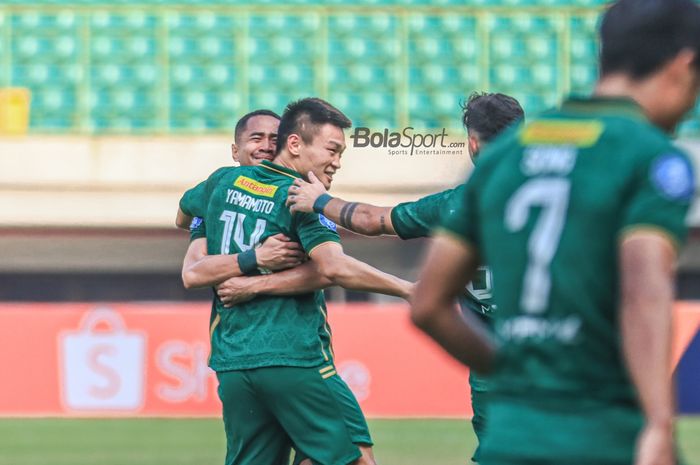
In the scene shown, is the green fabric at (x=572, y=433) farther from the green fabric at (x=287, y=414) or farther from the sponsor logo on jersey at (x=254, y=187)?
the sponsor logo on jersey at (x=254, y=187)

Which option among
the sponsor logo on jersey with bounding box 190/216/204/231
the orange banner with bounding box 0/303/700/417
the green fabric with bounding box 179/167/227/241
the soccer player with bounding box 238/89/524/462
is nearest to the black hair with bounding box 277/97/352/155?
the soccer player with bounding box 238/89/524/462

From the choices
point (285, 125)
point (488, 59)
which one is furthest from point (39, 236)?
point (285, 125)

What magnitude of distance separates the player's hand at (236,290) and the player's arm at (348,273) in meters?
0.30

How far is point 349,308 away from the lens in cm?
1366

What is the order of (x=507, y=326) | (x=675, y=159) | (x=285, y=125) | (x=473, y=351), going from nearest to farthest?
(x=675, y=159) < (x=507, y=326) < (x=473, y=351) < (x=285, y=125)

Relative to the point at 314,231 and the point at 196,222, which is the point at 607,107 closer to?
the point at 314,231

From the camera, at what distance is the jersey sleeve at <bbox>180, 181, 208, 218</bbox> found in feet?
18.9

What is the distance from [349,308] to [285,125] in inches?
327

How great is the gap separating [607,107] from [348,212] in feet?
8.30

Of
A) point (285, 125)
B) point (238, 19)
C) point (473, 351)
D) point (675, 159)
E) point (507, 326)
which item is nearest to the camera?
point (675, 159)

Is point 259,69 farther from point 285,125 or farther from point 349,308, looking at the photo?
point 285,125

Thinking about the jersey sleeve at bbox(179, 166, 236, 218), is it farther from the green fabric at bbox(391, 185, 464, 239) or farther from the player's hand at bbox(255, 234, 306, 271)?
the green fabric at bbox(391, 185, 464, 239)

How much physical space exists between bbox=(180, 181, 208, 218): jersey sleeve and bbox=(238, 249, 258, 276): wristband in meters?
0.50

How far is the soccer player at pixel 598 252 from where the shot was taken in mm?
2240
